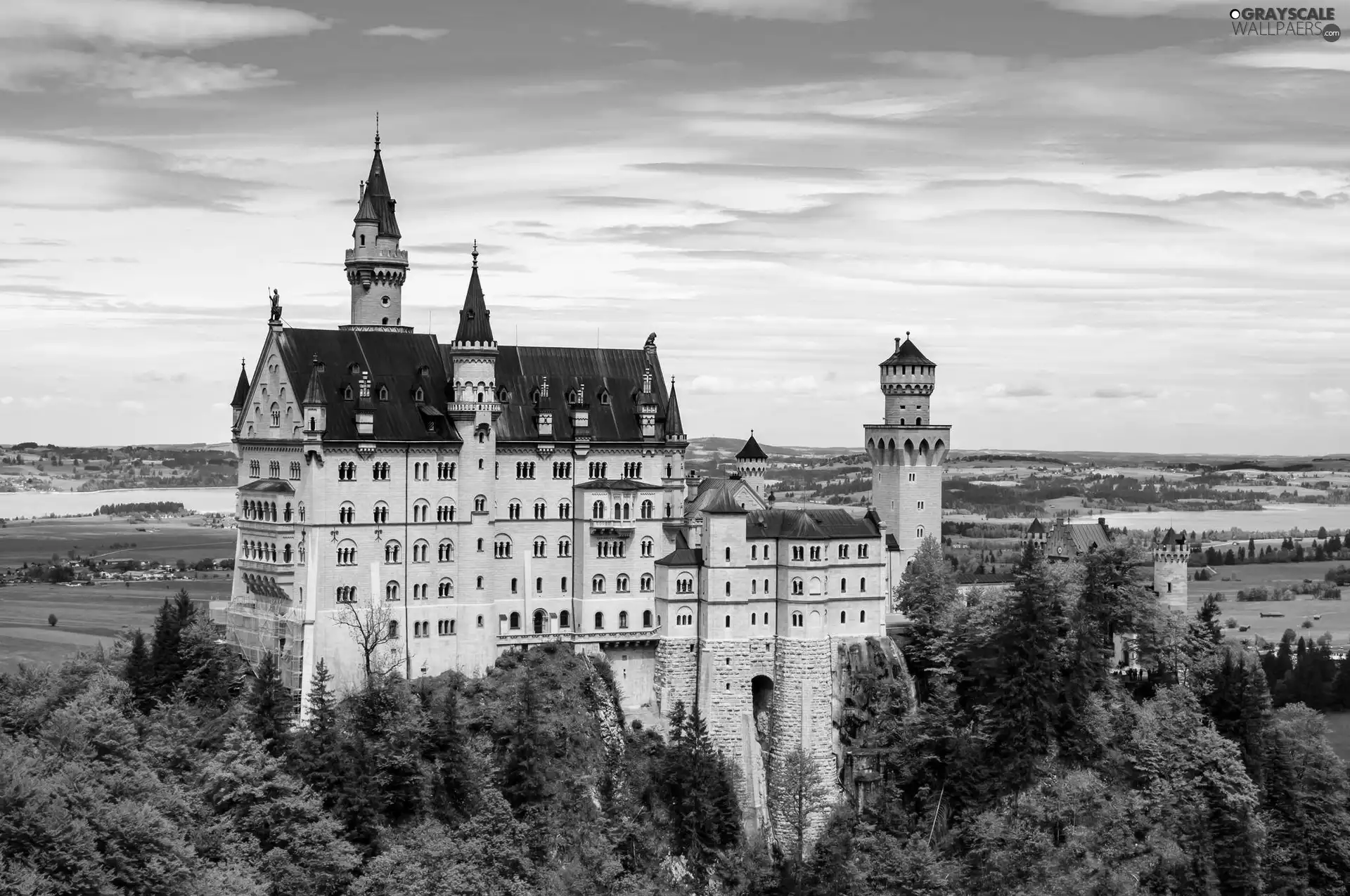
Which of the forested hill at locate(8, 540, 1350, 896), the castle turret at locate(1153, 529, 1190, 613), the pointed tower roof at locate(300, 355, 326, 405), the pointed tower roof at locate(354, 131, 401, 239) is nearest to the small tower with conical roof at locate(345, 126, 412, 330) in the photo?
the pointed tower roof at locate(354, 131, 401, 239)

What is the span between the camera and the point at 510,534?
323 ft

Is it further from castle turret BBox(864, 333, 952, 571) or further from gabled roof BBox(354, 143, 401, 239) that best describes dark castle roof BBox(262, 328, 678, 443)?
castle turret BBox(864, 333, 952, 571)

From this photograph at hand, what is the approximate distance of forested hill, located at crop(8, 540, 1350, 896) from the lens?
261 feet

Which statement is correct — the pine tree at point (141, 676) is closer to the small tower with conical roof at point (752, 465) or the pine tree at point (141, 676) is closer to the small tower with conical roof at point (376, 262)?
the small tower with conical roof at point (376, 262)

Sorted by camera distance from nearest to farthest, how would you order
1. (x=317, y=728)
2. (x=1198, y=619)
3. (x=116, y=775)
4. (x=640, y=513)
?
(x=116, y=775) → (x=317, y=728) → (x=640, y=513) → (x=1198, y=619)

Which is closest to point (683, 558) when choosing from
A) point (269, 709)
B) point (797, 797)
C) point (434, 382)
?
point (797, 797)

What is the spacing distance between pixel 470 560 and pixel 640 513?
10.9m

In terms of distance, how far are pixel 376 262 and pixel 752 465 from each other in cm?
2758

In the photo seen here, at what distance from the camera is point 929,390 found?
4520 inches

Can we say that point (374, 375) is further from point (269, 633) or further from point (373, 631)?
point (269, 633)

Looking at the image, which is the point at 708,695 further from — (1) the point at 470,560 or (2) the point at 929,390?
(2) the point at 929,390

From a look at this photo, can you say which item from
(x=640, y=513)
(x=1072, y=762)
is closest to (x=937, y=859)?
(x=1072, y=762)

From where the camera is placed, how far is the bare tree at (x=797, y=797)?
97500mm

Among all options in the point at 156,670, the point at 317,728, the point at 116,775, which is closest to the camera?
the point at 116,775
